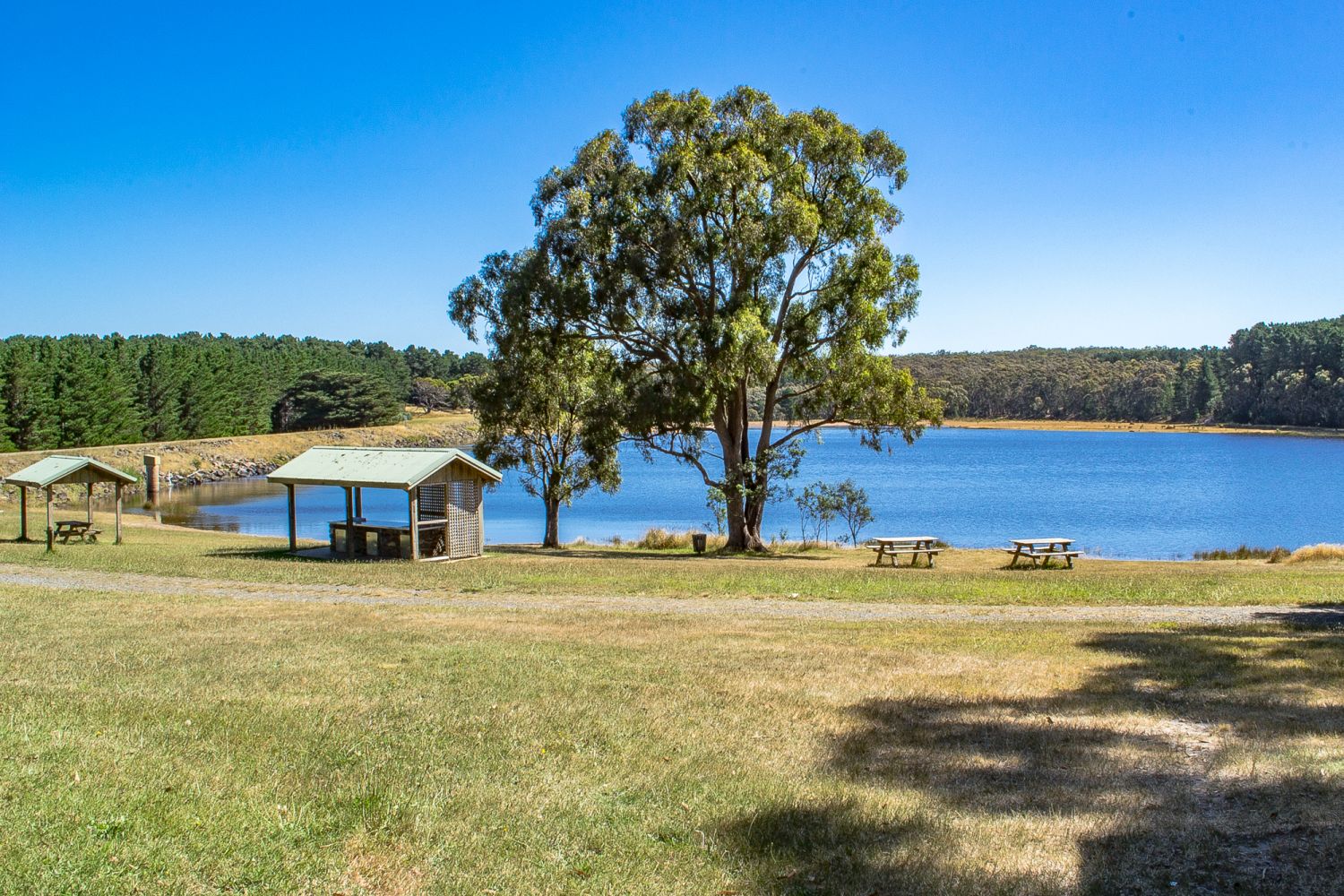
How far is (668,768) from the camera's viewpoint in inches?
266

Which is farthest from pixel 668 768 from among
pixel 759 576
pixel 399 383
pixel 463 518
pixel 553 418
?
pixel 399 383

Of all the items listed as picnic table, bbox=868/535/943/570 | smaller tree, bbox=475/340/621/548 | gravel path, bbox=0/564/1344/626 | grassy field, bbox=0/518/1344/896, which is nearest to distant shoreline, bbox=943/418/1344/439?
smaller tree, bbox=475/340/621/548

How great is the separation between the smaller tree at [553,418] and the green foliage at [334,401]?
250 ft

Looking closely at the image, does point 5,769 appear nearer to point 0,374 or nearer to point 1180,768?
point 1180,768

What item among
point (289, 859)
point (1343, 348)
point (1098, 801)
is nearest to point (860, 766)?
point (1098, 801)

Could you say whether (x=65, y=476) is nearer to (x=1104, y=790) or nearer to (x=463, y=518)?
(x=463, y=518)

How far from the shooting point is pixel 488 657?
10.5 meters

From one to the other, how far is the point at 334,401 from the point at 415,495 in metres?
86.6

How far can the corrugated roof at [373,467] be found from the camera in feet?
79.5

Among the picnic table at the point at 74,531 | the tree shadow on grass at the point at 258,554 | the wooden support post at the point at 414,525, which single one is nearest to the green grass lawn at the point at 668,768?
the wooden support post at the point at 414,525

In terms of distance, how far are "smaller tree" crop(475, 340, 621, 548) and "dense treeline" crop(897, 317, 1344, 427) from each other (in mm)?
65001

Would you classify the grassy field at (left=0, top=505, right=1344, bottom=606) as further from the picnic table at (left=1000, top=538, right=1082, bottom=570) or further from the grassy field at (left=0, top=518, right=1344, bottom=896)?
the grassy field at (left=0, top=518, right=1344, bottom=896)

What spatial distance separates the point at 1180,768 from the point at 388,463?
21.2 meters

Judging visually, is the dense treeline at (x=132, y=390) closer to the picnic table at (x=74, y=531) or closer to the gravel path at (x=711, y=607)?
the picnic table at (x=74, y=531)
